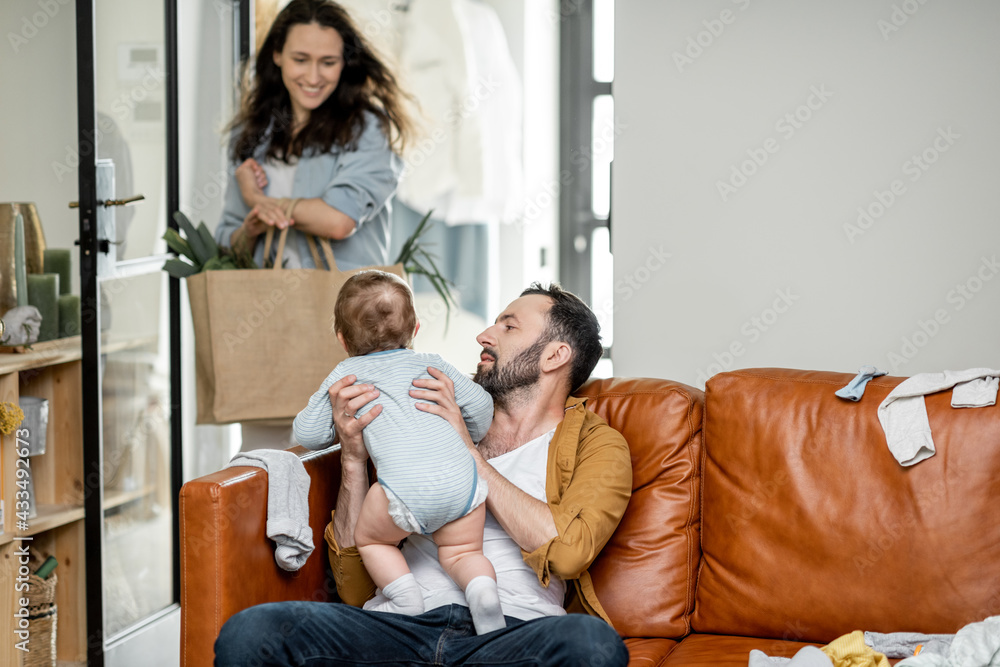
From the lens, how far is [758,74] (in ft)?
8.35

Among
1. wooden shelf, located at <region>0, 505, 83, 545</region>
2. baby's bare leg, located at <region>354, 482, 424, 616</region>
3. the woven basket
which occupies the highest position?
baby's bare leg, located at <region>354, 482, 424, 616</region>

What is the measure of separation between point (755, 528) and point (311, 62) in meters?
1.79

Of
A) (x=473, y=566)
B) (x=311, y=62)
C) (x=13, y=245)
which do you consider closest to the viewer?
(x=473, y=566)

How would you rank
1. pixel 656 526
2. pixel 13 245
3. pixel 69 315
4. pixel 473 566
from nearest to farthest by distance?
pixel 473 566, pixel 656 526, pixel 13 245, pixel 69 315

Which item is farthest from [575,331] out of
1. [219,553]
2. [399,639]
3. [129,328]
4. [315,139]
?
[129,328]

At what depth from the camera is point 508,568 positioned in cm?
172

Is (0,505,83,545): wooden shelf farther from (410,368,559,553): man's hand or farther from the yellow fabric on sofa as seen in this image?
the yellow fabric on sofa

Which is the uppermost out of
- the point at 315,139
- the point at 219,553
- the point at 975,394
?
the point at 315,139

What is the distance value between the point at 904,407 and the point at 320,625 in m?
1.09

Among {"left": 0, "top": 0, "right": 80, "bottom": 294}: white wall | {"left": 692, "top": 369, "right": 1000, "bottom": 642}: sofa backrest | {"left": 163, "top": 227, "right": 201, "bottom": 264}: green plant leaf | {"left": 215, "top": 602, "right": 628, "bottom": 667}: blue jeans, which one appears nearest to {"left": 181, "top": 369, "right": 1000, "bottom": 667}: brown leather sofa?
{"left": 692, "top": 369, "right": 1000, "bottom": 642}: sofa backrest

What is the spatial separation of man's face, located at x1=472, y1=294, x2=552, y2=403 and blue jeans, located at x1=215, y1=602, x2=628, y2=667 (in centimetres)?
46

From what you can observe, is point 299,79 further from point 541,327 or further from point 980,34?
point 980,34

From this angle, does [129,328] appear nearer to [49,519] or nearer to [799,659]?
[49,519]

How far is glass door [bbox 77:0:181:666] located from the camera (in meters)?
2.46
